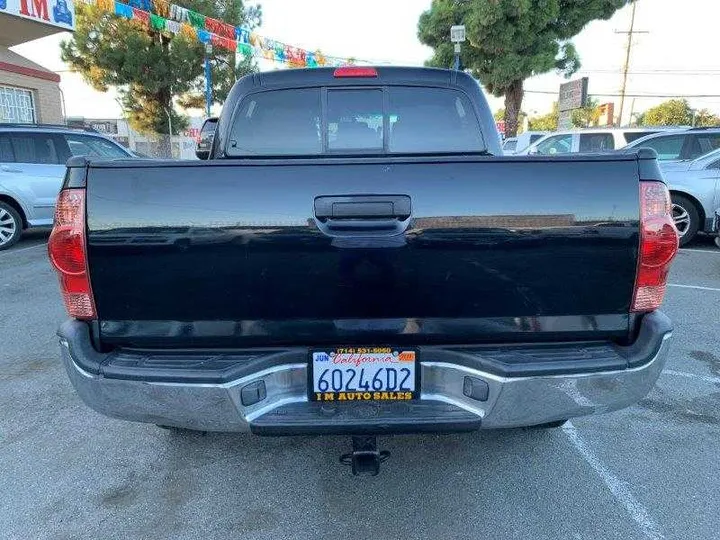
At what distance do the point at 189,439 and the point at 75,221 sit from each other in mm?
1558

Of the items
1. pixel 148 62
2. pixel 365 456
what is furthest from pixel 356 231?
pixel 148 62

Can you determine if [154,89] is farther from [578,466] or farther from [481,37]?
[578,466]

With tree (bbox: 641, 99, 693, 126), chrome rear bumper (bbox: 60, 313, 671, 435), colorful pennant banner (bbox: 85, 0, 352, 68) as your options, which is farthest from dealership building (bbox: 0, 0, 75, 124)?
tree (bbox: 641, 99, 693, 126)

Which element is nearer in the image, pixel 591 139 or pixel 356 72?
pixel 356 72

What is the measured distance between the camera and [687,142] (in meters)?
8.60

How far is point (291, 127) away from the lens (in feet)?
10.5

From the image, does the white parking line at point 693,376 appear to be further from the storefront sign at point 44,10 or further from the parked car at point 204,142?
the storefront sign at point 44,10

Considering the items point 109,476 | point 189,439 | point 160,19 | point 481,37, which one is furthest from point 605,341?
point 481,37

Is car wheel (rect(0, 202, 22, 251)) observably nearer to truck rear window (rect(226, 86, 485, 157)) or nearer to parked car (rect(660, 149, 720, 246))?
truck rear window (rect(226, 86, 485, 157))

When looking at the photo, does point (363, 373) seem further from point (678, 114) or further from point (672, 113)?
point (672, 113)

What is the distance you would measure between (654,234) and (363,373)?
1.22 m

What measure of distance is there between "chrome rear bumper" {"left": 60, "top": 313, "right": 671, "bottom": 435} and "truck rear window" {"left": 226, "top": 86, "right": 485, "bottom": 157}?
1.56m

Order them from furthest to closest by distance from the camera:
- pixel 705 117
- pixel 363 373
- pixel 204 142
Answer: pixel 705 117, pixel 204 142, pixel 363 373

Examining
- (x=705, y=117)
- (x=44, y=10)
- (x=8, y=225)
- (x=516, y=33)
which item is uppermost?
(x=516, y=33)
